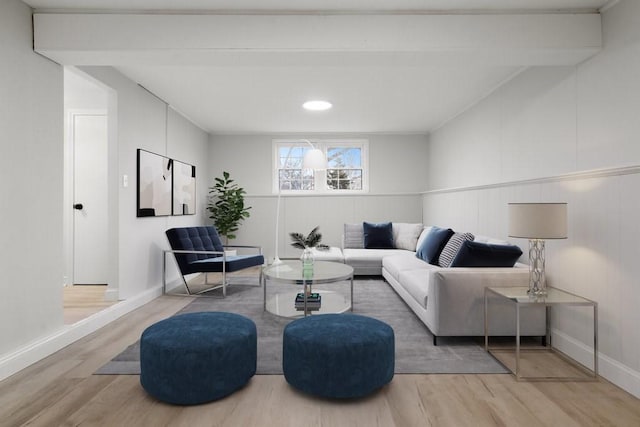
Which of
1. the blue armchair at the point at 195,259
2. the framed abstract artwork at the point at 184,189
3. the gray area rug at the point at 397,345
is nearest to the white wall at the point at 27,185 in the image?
the gray area rug at the point at 397,345

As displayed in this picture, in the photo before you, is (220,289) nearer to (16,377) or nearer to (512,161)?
(16,377)

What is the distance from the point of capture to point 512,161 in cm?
358

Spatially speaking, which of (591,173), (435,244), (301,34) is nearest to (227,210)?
(435,244)

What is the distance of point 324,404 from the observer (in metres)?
1.96

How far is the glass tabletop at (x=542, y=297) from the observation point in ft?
7.57

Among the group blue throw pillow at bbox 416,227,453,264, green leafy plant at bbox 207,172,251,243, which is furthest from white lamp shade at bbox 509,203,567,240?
green leafy plant at bbox 207,172,251,243

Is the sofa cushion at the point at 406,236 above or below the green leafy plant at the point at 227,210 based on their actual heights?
below

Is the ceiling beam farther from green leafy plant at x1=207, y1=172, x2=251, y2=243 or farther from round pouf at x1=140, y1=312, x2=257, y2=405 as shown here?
green leafy plant at x1=207, y1=172, x2=251, y2=243

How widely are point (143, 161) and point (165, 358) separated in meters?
2.87

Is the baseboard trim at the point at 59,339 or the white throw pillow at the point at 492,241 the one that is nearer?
the baseboard trim at the point at 59,339

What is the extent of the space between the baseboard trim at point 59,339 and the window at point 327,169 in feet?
11.4

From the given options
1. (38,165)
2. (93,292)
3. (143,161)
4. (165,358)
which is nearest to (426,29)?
(165,358)

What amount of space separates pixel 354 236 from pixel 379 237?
45cm

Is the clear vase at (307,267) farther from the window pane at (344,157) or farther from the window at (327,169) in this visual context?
the window pane at (344,157)
